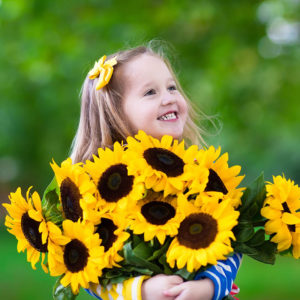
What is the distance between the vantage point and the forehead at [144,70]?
91.9 inches

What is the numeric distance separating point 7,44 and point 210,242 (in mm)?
5197

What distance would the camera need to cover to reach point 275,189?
6.44 ft

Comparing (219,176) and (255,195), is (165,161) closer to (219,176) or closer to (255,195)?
(219,176)

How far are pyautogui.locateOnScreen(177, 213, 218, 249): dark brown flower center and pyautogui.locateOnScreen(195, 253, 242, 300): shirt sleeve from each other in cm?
12

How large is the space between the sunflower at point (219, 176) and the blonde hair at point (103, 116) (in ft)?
1.59

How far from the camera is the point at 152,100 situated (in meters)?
2.27

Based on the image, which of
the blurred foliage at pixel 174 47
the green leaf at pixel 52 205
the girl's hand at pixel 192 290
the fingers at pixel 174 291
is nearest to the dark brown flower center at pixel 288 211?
the girl's hand at pixel 192 290

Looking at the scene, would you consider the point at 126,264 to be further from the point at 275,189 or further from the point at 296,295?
the point at 296,295

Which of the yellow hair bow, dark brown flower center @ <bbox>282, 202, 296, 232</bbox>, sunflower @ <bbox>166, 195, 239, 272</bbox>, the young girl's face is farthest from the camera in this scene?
the yellow hair bow

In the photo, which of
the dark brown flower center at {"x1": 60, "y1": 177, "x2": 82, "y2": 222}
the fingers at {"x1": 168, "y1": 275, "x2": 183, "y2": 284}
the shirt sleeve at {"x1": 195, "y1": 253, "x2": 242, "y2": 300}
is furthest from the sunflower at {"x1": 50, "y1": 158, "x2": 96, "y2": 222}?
the shirt sleeve at {"x1": 195, "y1": 253, "x2": 242, "y2": 300}

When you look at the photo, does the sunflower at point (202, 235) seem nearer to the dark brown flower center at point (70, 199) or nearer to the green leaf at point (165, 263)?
the green leaf at point (165, 263)

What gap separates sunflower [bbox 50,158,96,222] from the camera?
1.92 m

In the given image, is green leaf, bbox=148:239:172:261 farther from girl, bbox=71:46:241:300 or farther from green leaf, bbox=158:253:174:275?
girl, bbox=71:46:241:300

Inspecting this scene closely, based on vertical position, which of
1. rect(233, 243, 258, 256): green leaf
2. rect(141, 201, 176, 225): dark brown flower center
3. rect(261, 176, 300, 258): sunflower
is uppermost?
rect(261, 176, 300, 258): sunflower
